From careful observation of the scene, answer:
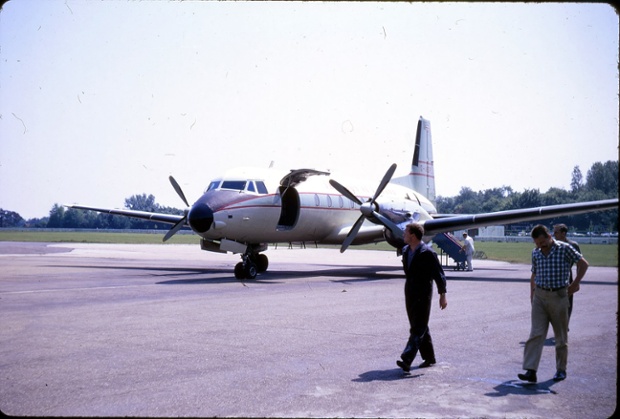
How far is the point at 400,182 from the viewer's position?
38.8 meters

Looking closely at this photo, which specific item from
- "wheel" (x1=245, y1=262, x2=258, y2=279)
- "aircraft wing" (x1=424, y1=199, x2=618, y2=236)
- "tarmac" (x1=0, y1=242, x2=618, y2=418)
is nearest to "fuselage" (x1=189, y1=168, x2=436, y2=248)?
"wheel" (x1=245, y1=262, x2=258, y2=279)

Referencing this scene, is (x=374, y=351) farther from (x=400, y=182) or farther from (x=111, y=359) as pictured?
(x=400, y=182)

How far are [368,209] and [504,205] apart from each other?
5735 cm

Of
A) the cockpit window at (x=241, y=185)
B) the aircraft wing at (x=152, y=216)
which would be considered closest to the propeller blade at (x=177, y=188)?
the cockpit window at (x=241, y=185)

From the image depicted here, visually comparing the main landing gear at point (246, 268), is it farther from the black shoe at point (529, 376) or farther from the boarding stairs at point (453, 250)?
the black shoe at point (529, 376)

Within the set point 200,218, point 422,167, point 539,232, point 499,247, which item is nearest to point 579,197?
point 422,167

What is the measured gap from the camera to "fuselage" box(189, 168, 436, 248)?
22609 millimetres

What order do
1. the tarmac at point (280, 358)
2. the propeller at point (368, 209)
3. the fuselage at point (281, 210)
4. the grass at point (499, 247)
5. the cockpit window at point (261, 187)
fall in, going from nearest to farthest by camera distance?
1. the tarmac at point (280, 358)
2. the fuselage at point (281, 210)
3. the cockpit window at point (261, 187)
4. the propeller at point (368, 209)
5. the grass at point (499, 247)

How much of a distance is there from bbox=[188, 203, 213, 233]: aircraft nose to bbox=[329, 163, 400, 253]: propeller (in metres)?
6.20

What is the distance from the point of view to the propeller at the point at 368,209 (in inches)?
997

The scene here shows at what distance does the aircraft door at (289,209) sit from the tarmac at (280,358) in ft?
28.9

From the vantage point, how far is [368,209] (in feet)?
82.7

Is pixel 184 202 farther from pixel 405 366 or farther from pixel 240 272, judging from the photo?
pixel 405 366

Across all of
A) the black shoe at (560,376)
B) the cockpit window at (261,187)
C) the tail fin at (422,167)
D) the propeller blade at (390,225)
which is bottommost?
the black shoe at (560,376)
